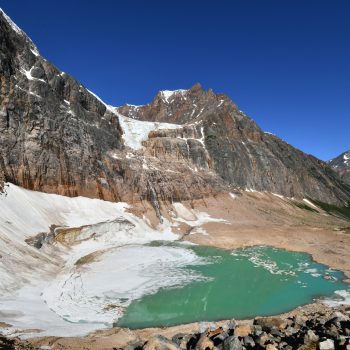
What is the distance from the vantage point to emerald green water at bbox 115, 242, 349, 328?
27.0 meters

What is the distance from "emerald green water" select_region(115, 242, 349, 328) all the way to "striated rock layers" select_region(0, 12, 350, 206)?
25520 millimetres

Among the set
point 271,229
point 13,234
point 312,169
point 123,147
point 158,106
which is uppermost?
point 158,106

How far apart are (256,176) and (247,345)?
331ft

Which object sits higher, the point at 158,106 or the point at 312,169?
the point at 158,106

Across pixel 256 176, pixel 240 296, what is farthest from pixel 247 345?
pixel 256 176

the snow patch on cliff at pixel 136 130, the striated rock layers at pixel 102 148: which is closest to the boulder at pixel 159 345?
the striated rock layers at pixel 102 148

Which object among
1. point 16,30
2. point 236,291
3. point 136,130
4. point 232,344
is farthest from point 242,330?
point 136,130

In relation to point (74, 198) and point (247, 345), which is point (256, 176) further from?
point (247, 345)

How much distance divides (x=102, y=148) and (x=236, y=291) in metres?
47.1

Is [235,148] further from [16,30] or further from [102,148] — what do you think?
[16,30]

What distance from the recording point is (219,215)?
7956 centimetres

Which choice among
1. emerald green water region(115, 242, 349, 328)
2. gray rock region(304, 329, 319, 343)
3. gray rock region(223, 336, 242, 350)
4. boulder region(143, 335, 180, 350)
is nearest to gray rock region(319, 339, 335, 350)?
gray rock region(304, 329, 319, 343)

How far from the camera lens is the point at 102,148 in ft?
243

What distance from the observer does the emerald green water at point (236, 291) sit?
27.0 metres
